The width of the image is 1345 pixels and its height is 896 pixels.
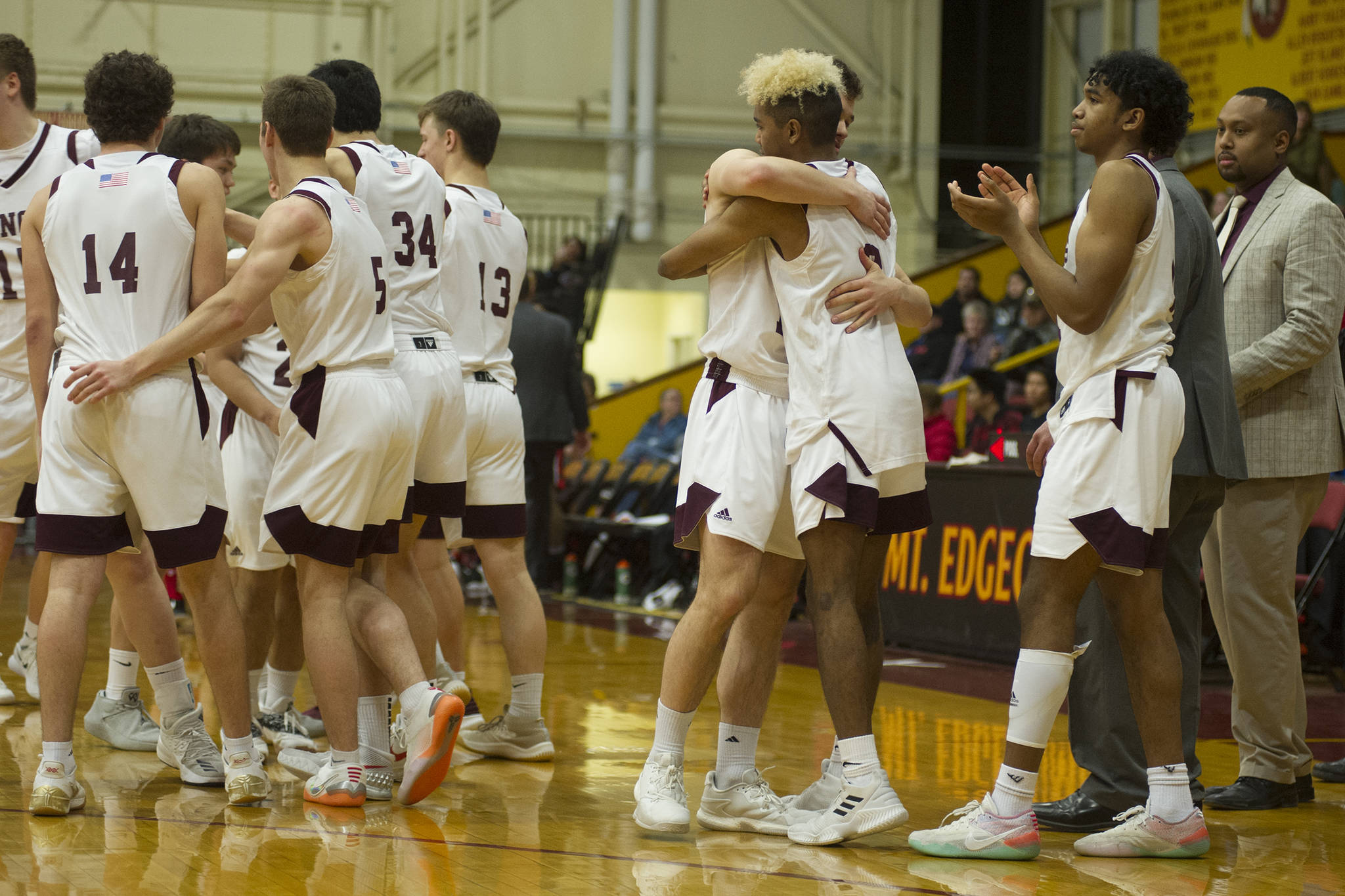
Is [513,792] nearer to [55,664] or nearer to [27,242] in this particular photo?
[55,664]

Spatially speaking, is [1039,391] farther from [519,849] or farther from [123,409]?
[123,409]

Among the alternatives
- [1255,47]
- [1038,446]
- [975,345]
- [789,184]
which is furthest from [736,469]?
[1255,47]

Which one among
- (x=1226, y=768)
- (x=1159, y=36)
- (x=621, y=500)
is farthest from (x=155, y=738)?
(x=1159, y=36)

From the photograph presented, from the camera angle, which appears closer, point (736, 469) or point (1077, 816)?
point (736, 469)

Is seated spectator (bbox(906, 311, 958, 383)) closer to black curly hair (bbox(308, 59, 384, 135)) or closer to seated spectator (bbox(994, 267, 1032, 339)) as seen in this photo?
seated spectator (bbox(994, 267, 1032, 339))

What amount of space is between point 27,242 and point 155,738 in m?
1.59

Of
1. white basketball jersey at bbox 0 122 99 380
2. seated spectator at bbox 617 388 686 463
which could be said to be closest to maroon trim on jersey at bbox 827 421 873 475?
white basketball jersey at bbox 0 122 99 380

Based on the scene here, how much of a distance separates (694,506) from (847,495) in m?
0.39

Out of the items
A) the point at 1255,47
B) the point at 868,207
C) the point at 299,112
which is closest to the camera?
the point at 868,207

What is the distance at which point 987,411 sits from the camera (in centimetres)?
905

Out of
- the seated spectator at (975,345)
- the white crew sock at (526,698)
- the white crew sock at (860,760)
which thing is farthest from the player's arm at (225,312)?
the seated spectator at (975,345)

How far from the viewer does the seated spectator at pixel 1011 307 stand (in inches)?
485

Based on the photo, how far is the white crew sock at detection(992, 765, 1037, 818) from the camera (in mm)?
3398

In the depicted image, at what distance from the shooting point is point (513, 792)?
13.4 feet
